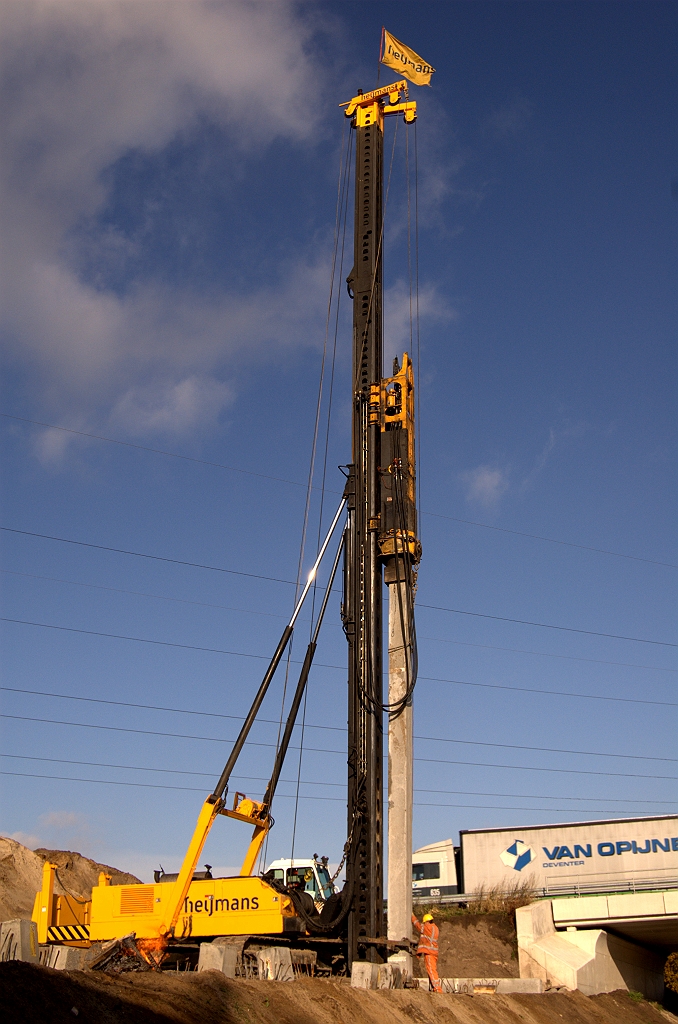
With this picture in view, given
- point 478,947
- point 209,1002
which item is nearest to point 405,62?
point 209,1002

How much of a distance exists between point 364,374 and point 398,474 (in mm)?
2916

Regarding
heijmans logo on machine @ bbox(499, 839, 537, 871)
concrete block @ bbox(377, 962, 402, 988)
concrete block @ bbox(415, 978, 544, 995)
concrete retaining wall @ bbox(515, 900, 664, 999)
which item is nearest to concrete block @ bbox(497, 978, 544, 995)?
concrete block @ bbox(415, 978, 544, 995)

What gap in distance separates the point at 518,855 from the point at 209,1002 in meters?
28.1

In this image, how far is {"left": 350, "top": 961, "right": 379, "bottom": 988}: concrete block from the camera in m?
14.9

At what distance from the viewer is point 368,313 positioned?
73.5ft

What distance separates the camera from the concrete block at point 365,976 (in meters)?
14.9

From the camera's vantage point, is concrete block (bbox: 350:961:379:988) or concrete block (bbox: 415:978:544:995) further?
concrete block (bbox: 415:978:544:995)

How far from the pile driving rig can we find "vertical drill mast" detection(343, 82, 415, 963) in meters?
0.03

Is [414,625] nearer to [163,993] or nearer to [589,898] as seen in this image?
[163,993]

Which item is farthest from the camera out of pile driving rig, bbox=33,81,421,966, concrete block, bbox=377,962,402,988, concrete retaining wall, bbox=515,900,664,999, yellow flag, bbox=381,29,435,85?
concrete retaining wall, bbox=515,900,664,999

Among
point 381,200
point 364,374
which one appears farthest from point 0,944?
point 381,200

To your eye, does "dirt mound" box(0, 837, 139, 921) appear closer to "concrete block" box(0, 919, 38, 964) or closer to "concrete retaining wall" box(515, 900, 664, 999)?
"concrete retaining wall" box(515, 900, 664, 999)

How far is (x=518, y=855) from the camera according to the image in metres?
36.7

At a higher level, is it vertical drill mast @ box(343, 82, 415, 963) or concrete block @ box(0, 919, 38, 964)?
vertical drill mast @ box(343, 82, 415, 963)
